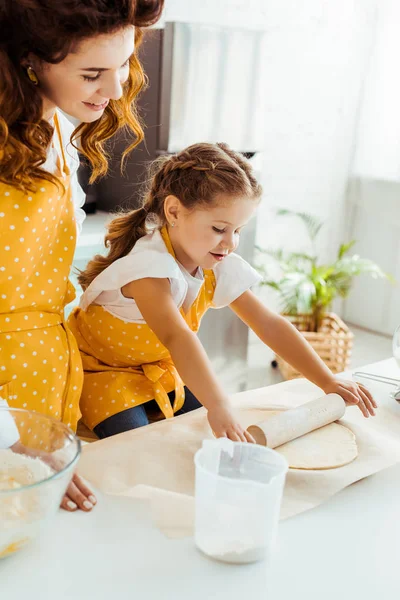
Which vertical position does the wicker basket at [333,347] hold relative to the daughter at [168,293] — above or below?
below

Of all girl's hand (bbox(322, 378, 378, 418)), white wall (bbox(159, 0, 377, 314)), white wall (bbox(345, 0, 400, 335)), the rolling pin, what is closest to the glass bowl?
the rolling pin

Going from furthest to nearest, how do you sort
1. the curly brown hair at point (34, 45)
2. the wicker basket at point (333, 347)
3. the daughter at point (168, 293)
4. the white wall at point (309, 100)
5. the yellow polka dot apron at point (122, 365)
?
the white wall at point (309, 100) → the wicker basket at point (333, 347) → the yellow polka dot apron at point (122, 365) → the daughter at point (168, 293) → the curly brown hair at point (34, 45)

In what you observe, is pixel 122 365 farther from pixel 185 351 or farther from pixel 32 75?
pixel 32 75

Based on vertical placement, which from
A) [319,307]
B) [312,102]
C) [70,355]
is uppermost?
[312,102]

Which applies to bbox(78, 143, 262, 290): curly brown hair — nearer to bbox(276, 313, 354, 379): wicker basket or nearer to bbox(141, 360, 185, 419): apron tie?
bbox(141, 360, 185, 419): apron tie

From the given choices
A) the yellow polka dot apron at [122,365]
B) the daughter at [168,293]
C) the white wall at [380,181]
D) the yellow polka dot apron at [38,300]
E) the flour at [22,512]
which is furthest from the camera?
the white wall at [380,181]

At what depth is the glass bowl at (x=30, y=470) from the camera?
76 centimetres

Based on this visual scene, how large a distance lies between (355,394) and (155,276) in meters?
0.44

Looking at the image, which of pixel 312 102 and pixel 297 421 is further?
pixel 312 102

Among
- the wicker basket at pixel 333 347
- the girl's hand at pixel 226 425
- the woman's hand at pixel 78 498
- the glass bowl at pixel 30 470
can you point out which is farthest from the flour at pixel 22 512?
the wicker basket at pixel 333 347

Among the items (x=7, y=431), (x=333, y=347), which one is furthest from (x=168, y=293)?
(x=333, y=347)

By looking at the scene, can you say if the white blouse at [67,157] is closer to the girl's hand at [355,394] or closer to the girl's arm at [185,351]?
the girl's arm at [185,351]

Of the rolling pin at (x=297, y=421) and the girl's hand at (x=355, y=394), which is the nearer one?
the rolling pin at (x=297, y=421)

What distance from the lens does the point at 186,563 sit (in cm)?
81
